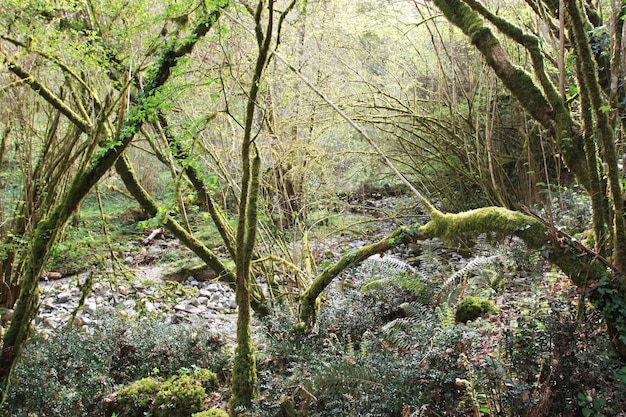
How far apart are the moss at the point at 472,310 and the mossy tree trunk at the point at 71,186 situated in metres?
2.82

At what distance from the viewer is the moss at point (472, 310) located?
3590 mm

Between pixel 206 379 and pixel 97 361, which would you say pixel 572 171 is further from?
pixel 97 361

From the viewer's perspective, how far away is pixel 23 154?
16.6 ft

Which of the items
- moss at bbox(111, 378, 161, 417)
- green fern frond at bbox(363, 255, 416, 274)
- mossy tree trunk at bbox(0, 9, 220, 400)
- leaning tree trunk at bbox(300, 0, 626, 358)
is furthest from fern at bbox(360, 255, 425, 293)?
mossy tree trunk at bbox(0, 9, 220, 400)

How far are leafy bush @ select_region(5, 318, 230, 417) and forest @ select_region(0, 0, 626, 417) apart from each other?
0.02 metres

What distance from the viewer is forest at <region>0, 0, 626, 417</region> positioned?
2.36 m

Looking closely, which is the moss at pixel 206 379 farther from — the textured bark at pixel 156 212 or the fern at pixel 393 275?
the fern at pixel 393 275

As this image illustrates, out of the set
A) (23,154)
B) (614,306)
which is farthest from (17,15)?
(614,306)

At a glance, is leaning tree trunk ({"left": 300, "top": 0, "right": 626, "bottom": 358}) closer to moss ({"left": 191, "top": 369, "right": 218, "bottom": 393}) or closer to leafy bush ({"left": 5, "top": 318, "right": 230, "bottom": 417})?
moss ({"left": 191, "top": 369, "right": 218, "bottom": 393})

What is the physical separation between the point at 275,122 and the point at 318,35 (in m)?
1.51

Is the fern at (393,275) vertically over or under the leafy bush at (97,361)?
over

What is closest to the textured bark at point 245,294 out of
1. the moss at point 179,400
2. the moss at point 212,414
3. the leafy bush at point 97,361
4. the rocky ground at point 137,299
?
the moss at point 212,414

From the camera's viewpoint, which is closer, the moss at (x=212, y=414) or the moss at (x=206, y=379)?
the moss at (x=212, y=414)

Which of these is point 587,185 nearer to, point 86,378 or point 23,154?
point 86,378
